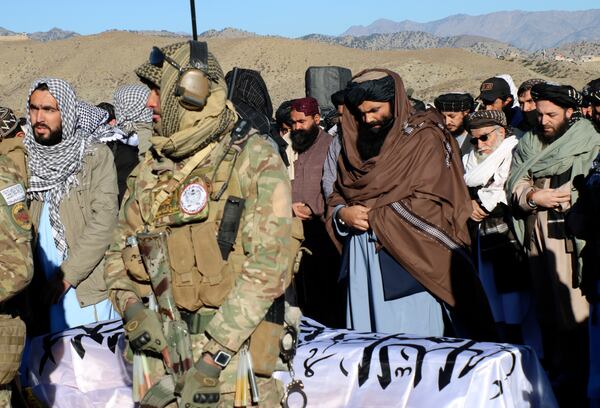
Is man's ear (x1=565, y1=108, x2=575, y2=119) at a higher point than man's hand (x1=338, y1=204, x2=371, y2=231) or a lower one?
higher

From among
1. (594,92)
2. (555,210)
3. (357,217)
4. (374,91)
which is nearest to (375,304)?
(357,217)

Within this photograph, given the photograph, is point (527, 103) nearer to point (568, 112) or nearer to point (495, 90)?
point (495, 90)

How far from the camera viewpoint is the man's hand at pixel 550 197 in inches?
250

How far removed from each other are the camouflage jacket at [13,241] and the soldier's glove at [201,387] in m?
0.79

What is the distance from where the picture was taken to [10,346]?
3785mm

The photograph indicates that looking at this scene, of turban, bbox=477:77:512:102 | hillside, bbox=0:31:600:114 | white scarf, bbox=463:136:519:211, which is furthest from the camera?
hillside, bbox=0:31:600:114

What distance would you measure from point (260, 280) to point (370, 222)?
7.46 ft

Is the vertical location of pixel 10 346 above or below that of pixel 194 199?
below

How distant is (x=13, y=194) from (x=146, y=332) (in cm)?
76

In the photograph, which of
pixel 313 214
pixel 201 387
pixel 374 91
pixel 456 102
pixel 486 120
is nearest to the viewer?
pixel 201 387

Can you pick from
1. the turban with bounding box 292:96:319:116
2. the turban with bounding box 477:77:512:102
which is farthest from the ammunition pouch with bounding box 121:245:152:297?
the turban with bounding box 477:77:512:102

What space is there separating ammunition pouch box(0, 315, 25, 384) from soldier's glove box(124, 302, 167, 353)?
0.54 meters

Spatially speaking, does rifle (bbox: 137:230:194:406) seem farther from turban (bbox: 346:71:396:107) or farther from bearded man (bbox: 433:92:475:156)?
bearded man (bbox: 433:92:475:156)

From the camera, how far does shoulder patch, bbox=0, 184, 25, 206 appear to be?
372 centimetres
